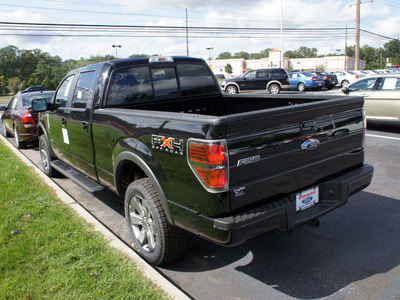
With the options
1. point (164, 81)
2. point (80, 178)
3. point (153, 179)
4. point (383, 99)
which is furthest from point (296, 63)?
point (153, 179)

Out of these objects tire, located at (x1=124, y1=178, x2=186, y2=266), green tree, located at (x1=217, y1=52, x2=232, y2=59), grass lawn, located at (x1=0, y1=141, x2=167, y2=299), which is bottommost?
grass lawn, located at (x1=0, y1=141, x2=167, y2=299)

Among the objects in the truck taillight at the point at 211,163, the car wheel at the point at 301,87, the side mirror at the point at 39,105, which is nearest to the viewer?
the truck taillight at the point at 211,163

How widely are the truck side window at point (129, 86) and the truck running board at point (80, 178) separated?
3.41ft

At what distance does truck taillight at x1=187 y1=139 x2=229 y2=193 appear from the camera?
95.0 inches

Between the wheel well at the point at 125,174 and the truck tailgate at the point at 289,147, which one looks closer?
the truck tailgate at the point at 289,147

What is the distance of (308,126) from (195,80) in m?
2.21

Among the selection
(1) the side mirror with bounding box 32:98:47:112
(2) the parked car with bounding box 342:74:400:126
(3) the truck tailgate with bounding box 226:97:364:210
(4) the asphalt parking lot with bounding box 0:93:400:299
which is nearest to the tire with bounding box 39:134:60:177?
(1) the side mirror with bounding box 32:98:47:112

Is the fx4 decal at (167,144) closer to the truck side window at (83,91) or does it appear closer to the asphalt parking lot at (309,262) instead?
the asphalt parking lot at (309,262)

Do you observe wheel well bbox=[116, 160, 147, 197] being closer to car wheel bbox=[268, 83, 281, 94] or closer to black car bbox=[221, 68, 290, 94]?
black car bbox=[221, 68, 290, 94]

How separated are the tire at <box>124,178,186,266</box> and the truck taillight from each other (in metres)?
0.72

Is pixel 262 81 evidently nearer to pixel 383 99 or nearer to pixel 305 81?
pixel 305 81

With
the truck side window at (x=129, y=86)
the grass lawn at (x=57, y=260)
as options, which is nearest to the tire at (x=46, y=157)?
the grass lawn at (x=57, y=260)

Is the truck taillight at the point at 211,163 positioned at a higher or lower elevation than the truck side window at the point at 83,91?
lower

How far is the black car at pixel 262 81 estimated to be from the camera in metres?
24.6
